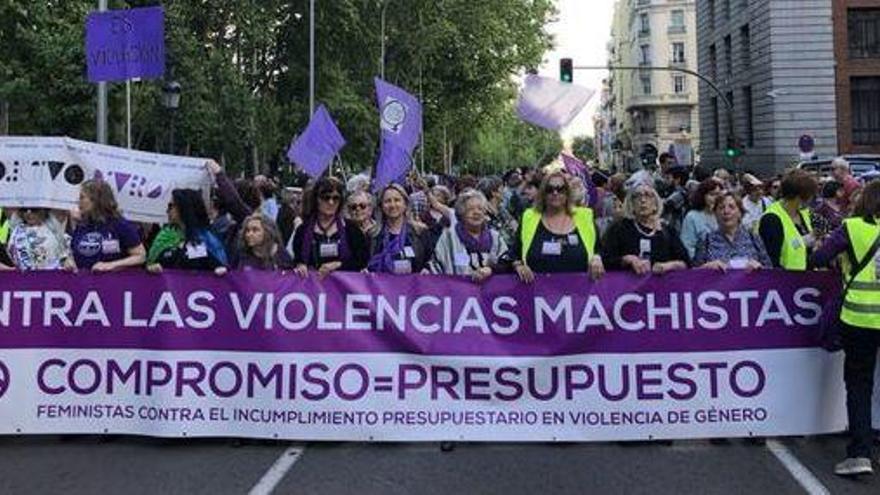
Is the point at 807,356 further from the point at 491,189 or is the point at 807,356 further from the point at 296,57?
the point at 296,57

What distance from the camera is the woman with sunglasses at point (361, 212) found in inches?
365

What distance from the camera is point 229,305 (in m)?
7.96

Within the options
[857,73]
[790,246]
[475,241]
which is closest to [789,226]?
[790,246]

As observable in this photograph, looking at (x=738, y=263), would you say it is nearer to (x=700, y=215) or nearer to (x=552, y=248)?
(x=552, y=248)

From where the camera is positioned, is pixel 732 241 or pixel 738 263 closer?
pixel 738 263

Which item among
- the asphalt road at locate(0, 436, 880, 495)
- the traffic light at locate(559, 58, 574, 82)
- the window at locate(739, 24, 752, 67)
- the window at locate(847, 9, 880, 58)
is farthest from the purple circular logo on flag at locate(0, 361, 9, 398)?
the window at locate(739, 24, 752, 67)

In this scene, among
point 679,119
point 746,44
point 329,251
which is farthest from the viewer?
point 679,119

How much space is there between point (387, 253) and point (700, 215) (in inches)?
124

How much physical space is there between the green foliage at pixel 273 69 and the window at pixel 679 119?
56886mm

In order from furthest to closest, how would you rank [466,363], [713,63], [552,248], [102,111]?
[713,63] → [102,111] → [552,248] → [466,363]

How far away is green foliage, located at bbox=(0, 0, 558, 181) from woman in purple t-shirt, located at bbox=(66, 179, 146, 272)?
15.9 m

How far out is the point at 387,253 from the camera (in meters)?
8.68

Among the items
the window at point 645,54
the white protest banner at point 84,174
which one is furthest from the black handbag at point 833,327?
the window at point 645,54

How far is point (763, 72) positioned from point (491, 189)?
38.7 metres
